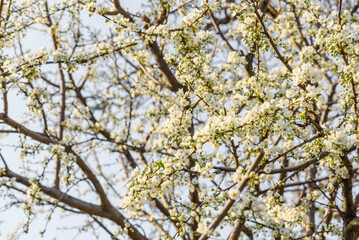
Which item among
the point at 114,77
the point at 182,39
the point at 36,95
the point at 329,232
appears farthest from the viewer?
the point at 114,77

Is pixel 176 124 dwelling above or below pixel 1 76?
above

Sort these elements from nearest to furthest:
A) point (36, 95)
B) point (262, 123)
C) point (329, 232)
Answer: point (262, 123) → point (329, 232) → point (36, 95)

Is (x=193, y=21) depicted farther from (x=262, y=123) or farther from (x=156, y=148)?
(x=156, y=148)

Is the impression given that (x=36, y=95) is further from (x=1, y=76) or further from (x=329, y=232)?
(x=329, y=232)

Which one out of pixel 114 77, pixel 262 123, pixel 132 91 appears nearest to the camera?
pixel 262 123

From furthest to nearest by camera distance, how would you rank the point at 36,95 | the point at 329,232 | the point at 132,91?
the point at 132,91
the point at 36,95
the point at 329,232

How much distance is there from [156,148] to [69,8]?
121 inches

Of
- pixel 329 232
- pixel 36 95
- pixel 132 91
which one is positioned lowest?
pixel 36 95

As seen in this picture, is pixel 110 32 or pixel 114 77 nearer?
pixel 110 32

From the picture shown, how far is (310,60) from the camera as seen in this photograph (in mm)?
5332

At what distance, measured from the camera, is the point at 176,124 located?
4.70m

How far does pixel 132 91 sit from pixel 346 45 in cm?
477

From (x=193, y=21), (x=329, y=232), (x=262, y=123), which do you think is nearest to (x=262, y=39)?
(x=193, y=21)

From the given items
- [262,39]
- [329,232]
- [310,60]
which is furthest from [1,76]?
[329,232]
